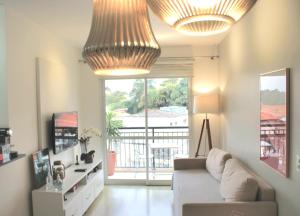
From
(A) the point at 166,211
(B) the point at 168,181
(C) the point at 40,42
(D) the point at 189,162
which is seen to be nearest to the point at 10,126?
(C) the point at 40,42

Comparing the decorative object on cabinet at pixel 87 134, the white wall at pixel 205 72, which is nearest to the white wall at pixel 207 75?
the white wall at pixel 205 72

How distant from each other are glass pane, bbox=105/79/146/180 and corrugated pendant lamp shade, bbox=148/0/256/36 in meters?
4.17

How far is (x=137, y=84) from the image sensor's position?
5.08 meters

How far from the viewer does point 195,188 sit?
332 centimetres

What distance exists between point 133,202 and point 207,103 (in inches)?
79.4

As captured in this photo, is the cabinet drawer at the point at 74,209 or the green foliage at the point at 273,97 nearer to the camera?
the green foliage at the point at 273,97

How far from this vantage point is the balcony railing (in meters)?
5.10

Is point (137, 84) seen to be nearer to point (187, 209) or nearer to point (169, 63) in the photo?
point (169, 63)

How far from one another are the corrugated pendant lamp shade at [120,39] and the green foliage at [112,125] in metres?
4.12

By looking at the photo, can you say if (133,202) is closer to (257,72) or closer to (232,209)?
(232,209)

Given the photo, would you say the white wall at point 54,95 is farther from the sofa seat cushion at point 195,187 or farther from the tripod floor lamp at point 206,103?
the tripod floor lamp at point 206,103

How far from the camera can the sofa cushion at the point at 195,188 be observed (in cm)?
293

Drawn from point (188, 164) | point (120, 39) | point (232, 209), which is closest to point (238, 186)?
point (232, 209)

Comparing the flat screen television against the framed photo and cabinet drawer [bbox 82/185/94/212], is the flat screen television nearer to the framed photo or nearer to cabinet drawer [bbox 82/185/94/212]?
cabinet drawer [bbox 82/185/94/212]
